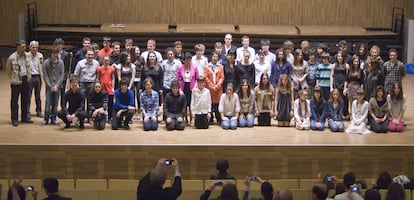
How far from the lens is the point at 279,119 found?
43.1 feet

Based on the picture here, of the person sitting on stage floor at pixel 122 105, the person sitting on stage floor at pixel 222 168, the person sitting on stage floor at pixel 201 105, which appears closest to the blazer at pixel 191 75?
the person sitting on stage floor at pixel 201 105

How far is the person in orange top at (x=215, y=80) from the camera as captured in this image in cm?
1316

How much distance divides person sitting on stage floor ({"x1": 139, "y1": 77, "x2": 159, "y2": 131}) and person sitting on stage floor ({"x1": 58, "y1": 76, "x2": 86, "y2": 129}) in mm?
979

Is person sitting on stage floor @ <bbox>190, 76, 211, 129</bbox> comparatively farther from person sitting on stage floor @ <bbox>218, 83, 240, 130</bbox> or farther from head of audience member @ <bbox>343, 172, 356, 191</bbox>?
head of audience member @ <bbox>343, 172, 356, 191</bbox>

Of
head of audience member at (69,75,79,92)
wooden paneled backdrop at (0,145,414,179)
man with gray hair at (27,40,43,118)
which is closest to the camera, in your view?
wooden paneled backdrop at (0,145,414,179)

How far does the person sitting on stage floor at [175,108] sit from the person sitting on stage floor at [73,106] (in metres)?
1.37

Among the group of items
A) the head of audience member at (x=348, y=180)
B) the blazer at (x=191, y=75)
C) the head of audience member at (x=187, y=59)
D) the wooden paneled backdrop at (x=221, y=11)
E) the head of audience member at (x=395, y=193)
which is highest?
the wooden paneled backdrop at (x=221, y=11)

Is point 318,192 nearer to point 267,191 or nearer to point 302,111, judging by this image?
point 267,191

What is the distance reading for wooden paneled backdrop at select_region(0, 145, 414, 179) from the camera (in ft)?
37.4

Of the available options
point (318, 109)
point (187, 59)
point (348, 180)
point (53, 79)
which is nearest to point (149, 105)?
point (187, 59)

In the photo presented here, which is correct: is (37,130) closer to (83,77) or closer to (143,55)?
(83,77)

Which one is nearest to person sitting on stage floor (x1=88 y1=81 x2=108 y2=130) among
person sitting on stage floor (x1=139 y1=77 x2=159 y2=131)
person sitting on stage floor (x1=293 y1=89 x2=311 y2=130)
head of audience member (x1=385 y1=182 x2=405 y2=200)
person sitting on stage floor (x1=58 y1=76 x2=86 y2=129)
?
person sitting on stage floor (x1=58 y1=76 x2=86 y2=129)

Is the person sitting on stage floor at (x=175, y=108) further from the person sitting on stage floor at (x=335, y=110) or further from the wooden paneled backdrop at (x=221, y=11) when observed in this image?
the wooden paneled backdrop at (x=221, y=11)

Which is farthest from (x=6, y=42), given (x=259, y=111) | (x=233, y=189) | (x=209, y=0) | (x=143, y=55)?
(x=233, y=189)
